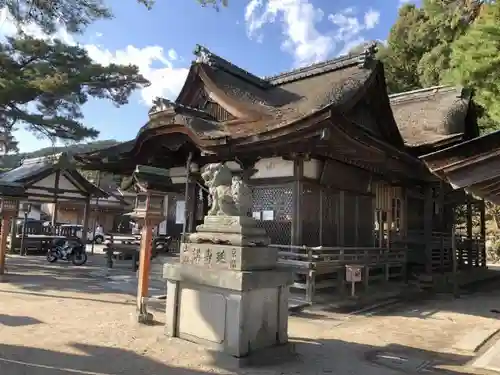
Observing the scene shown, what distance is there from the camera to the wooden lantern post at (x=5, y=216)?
38.6 feet

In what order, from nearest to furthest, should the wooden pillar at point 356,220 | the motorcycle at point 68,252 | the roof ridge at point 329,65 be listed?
the wooden pillar at point 356,220
the roof ridge at point 329,65
the motorcycle at point 68,252

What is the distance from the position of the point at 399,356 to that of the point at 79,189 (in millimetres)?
19690

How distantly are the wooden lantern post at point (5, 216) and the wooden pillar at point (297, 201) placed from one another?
314 inches

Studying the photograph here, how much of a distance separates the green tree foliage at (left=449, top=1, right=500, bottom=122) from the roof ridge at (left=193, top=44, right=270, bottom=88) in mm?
7568

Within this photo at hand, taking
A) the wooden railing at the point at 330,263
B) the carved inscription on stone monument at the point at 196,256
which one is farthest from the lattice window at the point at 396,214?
the carved inscription on stone monument at the point at 196,256

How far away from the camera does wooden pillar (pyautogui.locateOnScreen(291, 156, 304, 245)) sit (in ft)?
35.7

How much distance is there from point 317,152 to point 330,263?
2848 mm

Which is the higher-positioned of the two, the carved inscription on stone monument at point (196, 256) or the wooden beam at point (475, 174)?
the wooden beam at point (475, 174)

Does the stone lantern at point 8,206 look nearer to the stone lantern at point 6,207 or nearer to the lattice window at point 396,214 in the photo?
the stone lantern at point 6,207

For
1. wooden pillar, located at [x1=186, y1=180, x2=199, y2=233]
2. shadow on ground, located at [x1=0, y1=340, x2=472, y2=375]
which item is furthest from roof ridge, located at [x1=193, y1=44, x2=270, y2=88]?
shadow on ground, located at [x1=0, y1=340, x2=472, y2=375]

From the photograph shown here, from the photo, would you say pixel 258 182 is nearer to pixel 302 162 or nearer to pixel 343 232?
pixel 302 162

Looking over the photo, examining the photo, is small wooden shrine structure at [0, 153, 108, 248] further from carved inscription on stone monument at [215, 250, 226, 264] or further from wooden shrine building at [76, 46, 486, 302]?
carved inscription on stone monument at [215, 250, 226, 264]

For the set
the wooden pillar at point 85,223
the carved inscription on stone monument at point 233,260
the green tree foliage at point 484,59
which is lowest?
the carved inscription on stone monument at point 233,260

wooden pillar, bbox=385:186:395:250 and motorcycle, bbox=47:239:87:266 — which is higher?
wooden pillar, bbox=385:186:395:250
